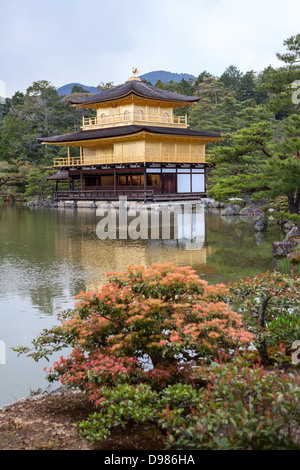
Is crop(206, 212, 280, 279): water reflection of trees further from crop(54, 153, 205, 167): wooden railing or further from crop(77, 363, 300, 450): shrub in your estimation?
crop(54, 153, 205, 167): wooden railing

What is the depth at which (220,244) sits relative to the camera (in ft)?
52.4

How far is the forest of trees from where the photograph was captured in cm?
1540

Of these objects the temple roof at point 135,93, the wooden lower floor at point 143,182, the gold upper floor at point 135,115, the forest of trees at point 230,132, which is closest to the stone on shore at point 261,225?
the forest of trees at point 230,132

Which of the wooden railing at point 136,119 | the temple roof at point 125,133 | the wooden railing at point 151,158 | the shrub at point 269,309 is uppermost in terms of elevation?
the wooden railing at point 136,119

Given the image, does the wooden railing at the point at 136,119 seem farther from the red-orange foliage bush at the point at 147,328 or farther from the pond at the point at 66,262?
the red-orange foliage bush at the point at 147,328

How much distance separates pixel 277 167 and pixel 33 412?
10.9 m

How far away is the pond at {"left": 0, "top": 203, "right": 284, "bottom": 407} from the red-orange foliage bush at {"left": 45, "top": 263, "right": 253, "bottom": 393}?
45.9 inches

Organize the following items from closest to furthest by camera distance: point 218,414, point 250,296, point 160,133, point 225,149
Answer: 1. point 218,414
2. point 250,296
3. point 225,149
4. point 160,133

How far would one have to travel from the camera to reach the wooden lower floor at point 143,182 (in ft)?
111

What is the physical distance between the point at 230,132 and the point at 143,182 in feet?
39.2

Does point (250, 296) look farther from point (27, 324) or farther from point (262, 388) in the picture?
point (27, 324)

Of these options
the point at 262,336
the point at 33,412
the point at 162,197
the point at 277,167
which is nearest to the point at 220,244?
the point at 277,167

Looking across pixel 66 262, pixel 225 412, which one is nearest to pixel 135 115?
pixel 66 262
